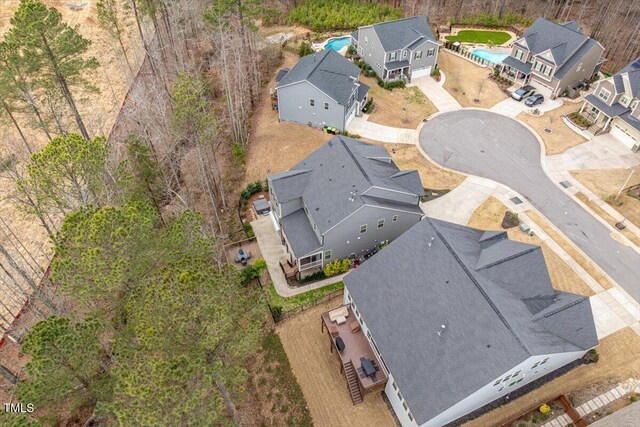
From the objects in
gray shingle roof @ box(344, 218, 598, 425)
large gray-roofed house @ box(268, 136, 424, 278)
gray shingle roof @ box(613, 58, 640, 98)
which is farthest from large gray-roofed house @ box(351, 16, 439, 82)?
gray shingle roof @ box(344, 218, 598, 425)

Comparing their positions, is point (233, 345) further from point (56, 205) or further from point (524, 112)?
point (524, 112)

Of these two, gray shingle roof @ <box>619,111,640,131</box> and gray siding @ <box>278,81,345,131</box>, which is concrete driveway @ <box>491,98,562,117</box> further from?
gray siding @ <box>278,81,345,131</box>

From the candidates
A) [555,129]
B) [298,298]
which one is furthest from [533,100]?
[298,298]

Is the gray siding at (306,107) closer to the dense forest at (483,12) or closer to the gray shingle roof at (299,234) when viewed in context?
the gray shingle roof at (299,234)

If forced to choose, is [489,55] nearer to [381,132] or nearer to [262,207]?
[381,132]

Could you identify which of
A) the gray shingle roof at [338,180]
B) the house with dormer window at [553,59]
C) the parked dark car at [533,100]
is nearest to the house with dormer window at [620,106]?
the parked dark car at [533,100]
